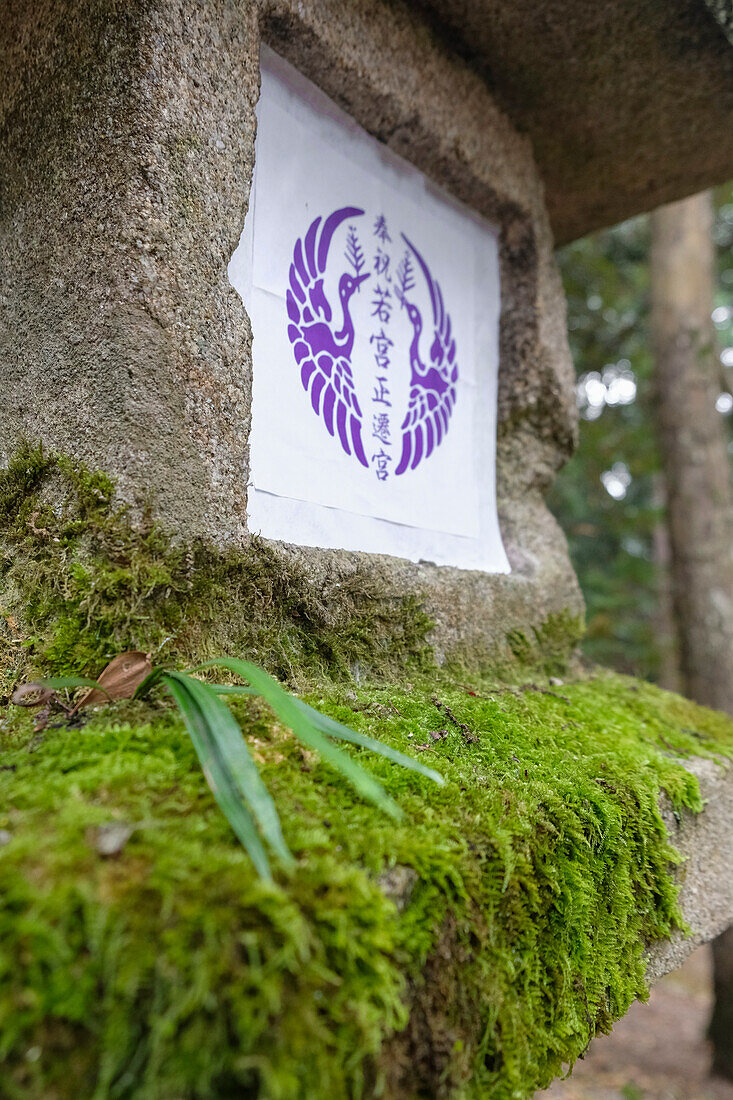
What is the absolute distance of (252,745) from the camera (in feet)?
3.77

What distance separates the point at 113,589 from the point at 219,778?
517 millimetres

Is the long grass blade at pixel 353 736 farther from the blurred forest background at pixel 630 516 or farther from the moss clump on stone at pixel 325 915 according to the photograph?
the blurred forest background at pixel 630 516

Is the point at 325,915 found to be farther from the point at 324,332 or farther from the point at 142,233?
the point at 324,332

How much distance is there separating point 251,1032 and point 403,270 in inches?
75.6

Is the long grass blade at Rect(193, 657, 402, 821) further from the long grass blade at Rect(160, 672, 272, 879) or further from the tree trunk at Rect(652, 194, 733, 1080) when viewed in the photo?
the tree trunk at Rect(652, 194, 733, 1080)

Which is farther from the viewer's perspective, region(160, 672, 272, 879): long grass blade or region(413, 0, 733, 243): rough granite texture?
region(413, 0, 733, 243): rough granite texture

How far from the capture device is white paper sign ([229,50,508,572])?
1.63 metres

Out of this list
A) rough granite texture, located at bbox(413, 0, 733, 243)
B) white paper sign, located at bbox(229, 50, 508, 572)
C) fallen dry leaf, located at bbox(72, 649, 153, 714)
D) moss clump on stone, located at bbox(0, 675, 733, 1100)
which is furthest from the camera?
rough granite texture, located at bbox(413, 0, 733, 243)

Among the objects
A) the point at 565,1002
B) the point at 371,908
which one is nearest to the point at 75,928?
the point at 371,908

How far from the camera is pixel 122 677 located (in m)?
1.21

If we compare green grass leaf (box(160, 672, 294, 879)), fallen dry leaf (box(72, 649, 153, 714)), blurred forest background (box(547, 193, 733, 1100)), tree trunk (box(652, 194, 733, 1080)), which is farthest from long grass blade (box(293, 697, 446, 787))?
tree trunk (box(652, 194, 733, 1080))

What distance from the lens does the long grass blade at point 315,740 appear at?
2.76 feet

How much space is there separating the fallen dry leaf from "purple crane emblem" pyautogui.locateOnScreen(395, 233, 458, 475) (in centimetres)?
97

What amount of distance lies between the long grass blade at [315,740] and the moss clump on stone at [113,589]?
0.30 metres
